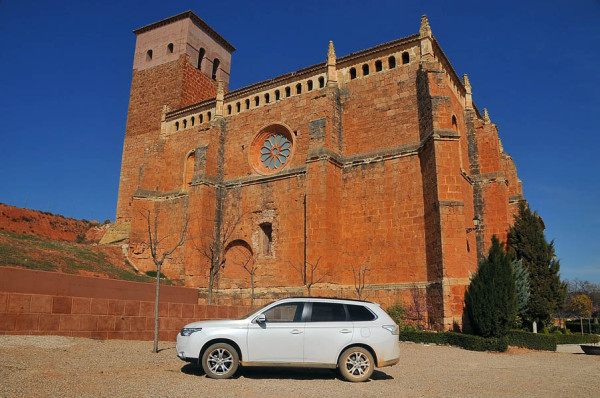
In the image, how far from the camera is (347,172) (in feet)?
71.1

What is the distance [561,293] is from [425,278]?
29.4 feet

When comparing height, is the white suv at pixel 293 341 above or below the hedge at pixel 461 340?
above

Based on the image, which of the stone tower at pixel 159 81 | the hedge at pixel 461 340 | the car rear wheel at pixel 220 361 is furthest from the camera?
the stone tower at pixel 159 81

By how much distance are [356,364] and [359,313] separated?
2.93 ft

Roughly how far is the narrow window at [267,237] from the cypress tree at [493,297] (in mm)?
10673

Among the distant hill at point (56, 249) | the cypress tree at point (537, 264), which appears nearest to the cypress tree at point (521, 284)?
the cypress tree at point (537, 264)

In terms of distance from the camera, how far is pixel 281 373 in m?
8.63

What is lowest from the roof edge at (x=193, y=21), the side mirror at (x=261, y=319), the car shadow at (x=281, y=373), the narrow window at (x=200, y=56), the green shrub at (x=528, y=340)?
the green shrub at (x=528, y=340)

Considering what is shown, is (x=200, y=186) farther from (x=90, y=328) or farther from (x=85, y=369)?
(x=85, y=369)

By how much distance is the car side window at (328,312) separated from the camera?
8125 millimetres

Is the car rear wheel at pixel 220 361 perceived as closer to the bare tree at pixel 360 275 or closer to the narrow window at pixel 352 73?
the bare tree at pixel 360 275

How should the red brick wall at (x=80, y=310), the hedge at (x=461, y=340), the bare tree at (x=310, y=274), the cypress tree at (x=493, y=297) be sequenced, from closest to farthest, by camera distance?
1. the red brick wall at (x=80, y=310)
2. the hedge at (x=461, y=340)
3. the cypress tree at (x=493, y=297)
4. the bare tree at (x=310, y=274)

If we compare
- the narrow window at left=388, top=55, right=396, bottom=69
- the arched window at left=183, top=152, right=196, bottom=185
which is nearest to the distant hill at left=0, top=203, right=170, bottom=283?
the arched window at left=183, top=152, right=196, bottom=185

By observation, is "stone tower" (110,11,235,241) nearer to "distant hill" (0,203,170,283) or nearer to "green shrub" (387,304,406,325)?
"distant hill" (0,203,170,283)
